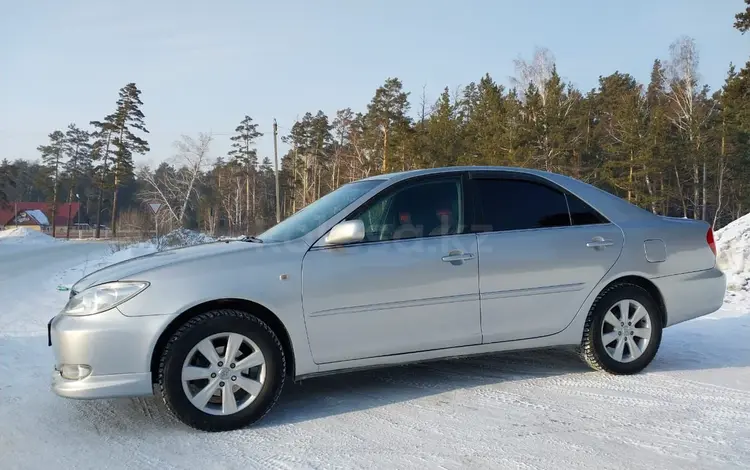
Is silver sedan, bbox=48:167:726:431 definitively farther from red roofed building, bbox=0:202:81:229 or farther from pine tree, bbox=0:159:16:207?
red roofed building, bbox=0:202:81:229

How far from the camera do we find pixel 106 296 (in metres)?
3.44

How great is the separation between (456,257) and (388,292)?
57 cm

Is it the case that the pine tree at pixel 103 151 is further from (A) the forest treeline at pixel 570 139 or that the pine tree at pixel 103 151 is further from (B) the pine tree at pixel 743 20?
(B) the pine tree at pixel 743 20

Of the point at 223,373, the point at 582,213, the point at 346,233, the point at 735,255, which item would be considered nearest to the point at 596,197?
Result: the point at 582,213

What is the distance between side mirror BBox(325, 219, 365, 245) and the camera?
3.81 meters

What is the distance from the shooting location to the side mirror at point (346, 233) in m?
3.81

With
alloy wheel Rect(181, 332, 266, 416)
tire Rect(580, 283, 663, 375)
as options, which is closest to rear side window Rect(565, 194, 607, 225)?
tire Rect(580, 283, 663, 375)

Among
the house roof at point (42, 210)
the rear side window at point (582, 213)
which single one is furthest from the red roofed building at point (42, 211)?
the rear side window at point (582, 213)

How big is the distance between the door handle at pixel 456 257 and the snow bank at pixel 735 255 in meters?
6.23

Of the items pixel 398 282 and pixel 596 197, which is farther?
pixel 596 197

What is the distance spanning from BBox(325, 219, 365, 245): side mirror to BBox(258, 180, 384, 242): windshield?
0.72ft

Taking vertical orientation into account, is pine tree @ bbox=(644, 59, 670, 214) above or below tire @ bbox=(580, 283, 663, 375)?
above

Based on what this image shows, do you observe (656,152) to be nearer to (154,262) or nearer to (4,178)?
(154,262)

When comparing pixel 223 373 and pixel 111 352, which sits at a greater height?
pixel 111 352
